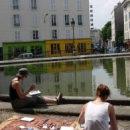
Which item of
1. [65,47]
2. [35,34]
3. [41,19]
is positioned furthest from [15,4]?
[65,47]

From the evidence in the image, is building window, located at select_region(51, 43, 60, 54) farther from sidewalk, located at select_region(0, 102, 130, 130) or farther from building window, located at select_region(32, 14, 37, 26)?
sidewalk, located at select_region(0, 102, 130, 130)

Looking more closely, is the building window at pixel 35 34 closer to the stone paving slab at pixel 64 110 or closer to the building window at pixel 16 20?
the building window at pixel 16 20

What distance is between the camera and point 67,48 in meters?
55.6

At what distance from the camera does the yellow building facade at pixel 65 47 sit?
179ft

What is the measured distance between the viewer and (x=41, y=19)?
5550cm

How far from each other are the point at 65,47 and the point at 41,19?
6.54 meters

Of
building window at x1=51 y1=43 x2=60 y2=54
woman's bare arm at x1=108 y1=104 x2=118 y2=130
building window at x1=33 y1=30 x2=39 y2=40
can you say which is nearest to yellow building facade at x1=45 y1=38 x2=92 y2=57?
building window at x1=51 y1=43 x2=60 y2=54

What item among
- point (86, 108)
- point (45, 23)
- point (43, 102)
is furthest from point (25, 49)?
point (86, 108)

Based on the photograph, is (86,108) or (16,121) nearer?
(86,108)

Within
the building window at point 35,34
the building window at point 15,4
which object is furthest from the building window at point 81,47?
the building window at point 15,4

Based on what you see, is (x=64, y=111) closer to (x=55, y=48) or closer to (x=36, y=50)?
(x=36, y=50)

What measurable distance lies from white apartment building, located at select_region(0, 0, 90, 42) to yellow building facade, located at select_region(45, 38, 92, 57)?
0.89 meters

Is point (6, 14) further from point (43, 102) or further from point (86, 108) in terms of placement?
point (86, 108)

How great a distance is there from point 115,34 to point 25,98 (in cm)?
10066
